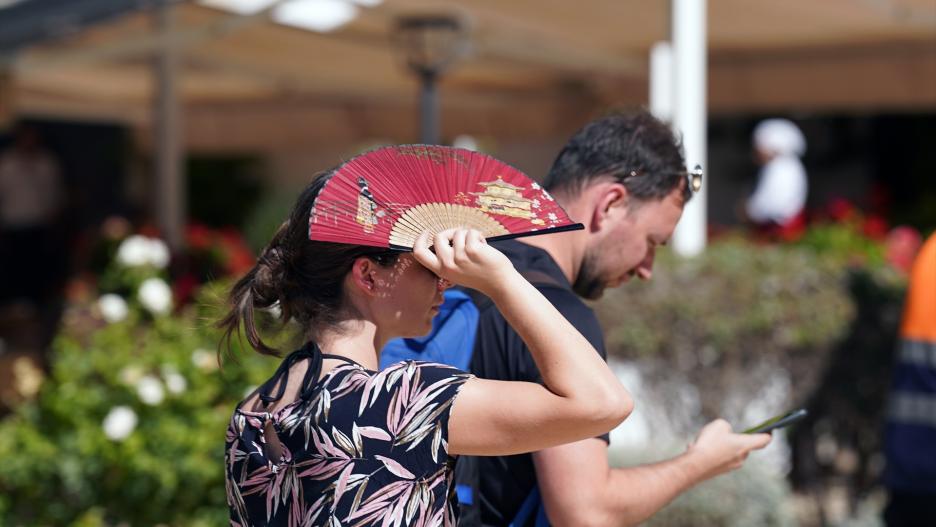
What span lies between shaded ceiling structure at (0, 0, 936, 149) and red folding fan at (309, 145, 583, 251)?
12.4 feet

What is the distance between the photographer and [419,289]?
1588mm

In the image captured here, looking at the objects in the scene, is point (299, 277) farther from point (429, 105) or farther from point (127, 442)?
point (429, 105)

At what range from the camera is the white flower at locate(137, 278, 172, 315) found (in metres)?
4.14

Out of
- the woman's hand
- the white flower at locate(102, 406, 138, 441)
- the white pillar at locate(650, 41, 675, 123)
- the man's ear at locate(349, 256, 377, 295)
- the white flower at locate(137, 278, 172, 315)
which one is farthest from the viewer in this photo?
the white pillar at locate(650, 41, 675, 123)

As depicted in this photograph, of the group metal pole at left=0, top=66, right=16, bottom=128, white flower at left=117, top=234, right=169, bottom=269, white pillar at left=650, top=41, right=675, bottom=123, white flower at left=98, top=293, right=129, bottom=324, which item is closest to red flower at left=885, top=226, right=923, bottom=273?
white pillar at left=650, top=41, right=675, bottom=123

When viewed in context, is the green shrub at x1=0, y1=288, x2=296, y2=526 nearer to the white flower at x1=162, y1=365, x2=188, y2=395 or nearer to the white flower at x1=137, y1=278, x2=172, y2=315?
the white flower at x1=162, y1=365, x2=188, y2=395

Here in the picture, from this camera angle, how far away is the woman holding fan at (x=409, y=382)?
1.48m

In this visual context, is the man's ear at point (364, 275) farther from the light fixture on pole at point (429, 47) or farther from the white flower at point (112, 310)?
the light fixture on pole at point (429, 47)

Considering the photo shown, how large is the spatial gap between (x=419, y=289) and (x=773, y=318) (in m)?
3.25

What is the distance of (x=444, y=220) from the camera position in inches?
59.5

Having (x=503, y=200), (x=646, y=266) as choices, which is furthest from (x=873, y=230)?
(x=503, y=200)

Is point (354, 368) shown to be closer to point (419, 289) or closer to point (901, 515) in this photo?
point (419, 289)

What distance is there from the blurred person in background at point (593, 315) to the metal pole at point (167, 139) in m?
4.99

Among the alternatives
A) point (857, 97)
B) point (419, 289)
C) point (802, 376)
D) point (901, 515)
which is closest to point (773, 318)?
point (802, 376)
